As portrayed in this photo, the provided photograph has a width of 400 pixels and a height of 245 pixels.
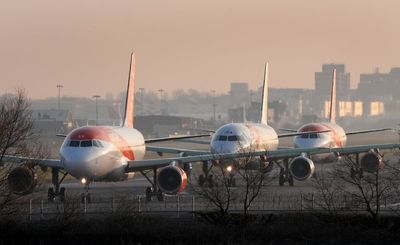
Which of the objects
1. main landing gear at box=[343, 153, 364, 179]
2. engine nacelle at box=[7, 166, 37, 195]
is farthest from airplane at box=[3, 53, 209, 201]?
main landing gear at box=[343, 153, 364, 179]

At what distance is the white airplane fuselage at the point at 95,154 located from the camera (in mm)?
60513

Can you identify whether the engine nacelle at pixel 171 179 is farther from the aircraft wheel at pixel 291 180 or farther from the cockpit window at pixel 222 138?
the aircraft wheel at pixel 291 180

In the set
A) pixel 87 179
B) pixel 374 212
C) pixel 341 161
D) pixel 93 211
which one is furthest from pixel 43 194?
pixel 341 161

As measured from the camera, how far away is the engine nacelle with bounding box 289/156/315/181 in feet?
244

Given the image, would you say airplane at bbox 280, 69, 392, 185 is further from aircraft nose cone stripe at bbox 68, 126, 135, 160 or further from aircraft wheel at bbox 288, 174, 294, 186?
aircraft nose cone stripe at bbox 68, 126, 135, 160

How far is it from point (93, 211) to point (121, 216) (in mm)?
7692

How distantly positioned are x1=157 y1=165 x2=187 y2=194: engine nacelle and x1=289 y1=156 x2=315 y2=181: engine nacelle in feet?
50.1

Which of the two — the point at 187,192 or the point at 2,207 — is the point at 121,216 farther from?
the point at 187,192

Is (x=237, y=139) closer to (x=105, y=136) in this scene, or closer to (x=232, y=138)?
(x=232, y=138)

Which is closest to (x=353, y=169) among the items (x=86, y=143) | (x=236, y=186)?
(x=86, y=143)

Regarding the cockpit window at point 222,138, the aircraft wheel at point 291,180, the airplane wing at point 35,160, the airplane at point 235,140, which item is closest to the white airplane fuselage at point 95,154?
the airplane wing at point 35,160

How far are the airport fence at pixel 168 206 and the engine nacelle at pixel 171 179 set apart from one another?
2.82 feet

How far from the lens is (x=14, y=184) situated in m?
58.7

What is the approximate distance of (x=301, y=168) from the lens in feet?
246
